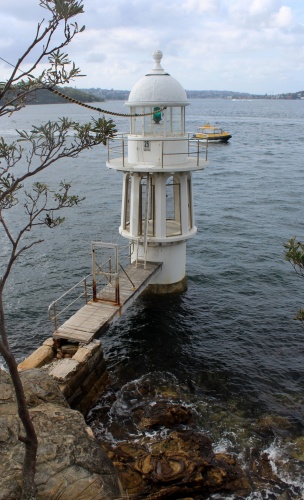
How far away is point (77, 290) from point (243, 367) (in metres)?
10.1

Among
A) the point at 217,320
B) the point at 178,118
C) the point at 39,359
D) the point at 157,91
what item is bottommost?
the point at 217,320

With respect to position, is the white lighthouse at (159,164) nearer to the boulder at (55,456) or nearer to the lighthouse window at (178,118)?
the lighthouse window at (178,118)

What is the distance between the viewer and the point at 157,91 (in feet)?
64.3

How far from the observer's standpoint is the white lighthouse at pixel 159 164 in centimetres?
1973

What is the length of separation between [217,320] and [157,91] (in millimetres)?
10037

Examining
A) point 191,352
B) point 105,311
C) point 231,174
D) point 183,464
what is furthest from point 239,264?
point 231,174

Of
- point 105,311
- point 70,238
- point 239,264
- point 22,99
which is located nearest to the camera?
point 22,99

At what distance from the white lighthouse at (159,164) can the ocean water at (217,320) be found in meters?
2.22

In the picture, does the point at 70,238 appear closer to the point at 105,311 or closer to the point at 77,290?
the point at 77,290

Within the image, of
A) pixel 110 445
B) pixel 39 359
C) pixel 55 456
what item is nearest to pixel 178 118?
pixel 39 359

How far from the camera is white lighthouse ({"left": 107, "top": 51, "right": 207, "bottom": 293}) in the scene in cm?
1973

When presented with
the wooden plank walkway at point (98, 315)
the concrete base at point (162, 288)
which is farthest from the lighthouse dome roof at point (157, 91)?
the concrete base at point (162, 288)

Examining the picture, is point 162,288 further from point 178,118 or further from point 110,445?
point 110,445

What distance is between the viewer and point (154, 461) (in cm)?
1192
